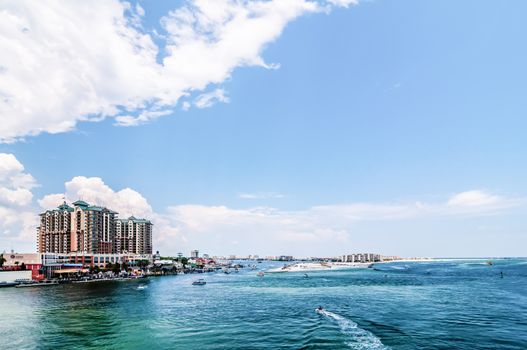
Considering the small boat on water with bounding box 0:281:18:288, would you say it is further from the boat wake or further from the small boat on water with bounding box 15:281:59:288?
the boat wake

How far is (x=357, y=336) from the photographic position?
50344mm

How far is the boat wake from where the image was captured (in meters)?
45.3

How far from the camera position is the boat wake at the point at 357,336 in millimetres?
45294

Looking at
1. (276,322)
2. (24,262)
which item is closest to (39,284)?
(24,262)

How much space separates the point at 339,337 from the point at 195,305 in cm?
4325

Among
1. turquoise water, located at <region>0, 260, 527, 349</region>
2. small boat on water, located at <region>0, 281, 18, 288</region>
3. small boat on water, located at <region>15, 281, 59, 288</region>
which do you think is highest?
turquoise water, located at <region>0, 260, 527, 349</region>

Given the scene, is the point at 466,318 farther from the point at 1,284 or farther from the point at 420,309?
the point at 1,284

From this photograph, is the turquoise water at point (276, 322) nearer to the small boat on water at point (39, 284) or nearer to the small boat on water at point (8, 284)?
the small boat on water at point (39, 284)

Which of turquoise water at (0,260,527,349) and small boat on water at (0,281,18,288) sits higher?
turquoise water at (0,260,527,349)

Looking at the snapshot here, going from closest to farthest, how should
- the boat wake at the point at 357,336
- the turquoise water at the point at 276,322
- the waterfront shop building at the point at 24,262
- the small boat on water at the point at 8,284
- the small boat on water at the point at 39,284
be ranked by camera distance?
the boat wake at the point at 357,336 < the turquoise water at the point at 276,322 < the small boat on water at the point at 8,284 < the small boat on water at the point at 39,284 < the waterfront shop building at the point at 24,262

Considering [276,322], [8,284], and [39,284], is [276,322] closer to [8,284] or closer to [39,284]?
[39,284]

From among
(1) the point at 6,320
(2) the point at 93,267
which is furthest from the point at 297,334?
(2) the point at 93,267

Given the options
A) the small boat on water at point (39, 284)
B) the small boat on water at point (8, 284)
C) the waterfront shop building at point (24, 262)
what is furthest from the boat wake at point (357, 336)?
the waterfront shop building at point (24, 262)

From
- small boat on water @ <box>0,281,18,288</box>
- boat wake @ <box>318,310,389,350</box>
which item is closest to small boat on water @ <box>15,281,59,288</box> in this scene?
small boat on water @ <box>0,281,18,288</box>
